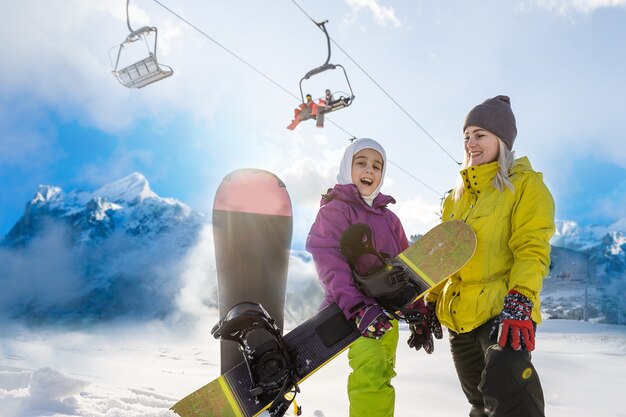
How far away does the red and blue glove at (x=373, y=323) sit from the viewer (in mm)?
2041

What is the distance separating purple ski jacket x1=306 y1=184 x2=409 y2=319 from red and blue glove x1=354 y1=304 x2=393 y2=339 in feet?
0.22

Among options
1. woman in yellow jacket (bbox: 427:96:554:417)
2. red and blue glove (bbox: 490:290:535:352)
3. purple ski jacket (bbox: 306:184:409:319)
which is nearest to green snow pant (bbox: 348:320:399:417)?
purple ski jacket (bbox: 306:184:409:319)

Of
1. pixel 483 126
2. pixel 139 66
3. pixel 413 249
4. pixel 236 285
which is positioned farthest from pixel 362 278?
pixel 139 66

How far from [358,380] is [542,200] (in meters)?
1.24

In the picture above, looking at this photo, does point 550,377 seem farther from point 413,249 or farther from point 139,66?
point 139,66

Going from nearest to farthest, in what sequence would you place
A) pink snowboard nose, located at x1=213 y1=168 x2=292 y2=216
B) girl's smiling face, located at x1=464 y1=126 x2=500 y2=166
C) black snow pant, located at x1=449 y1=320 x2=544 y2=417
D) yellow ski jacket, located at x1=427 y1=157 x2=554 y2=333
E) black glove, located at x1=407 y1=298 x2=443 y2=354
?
1. black snow pant, located at x1=449 y1=320 x2=544 y2=417
2. yellow ski jacket, located at x1=427 y1=157 x2=554 y2=333
3. girl's smiling face, located at x1=464 y1=126 x2=500 y2=166
4. black glove, located at x1=407 y1=298 x2=443 y2=354
5. pink snowboard nose, located at x1=213 y1=168 x2=292 y2=216

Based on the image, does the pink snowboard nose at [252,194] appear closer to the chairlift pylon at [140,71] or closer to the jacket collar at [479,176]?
the jacket collar at [479,176]

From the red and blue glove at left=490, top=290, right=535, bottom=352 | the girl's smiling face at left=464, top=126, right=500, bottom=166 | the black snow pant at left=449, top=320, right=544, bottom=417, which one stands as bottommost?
the black snow pant at left=449, top=320, right=544, bottom=417

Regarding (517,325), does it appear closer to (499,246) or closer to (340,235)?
(499,246)

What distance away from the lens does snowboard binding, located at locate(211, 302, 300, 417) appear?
2088mm

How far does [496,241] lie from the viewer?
2.03 m

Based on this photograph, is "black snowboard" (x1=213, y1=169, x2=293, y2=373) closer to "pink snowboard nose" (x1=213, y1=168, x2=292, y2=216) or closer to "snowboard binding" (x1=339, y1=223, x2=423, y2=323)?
"pink snowboard nose" (x1=213, y1=168, x2=292, y2=216)

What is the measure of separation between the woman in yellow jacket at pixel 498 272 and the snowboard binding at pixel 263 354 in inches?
35.3

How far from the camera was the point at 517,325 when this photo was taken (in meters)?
1.74
